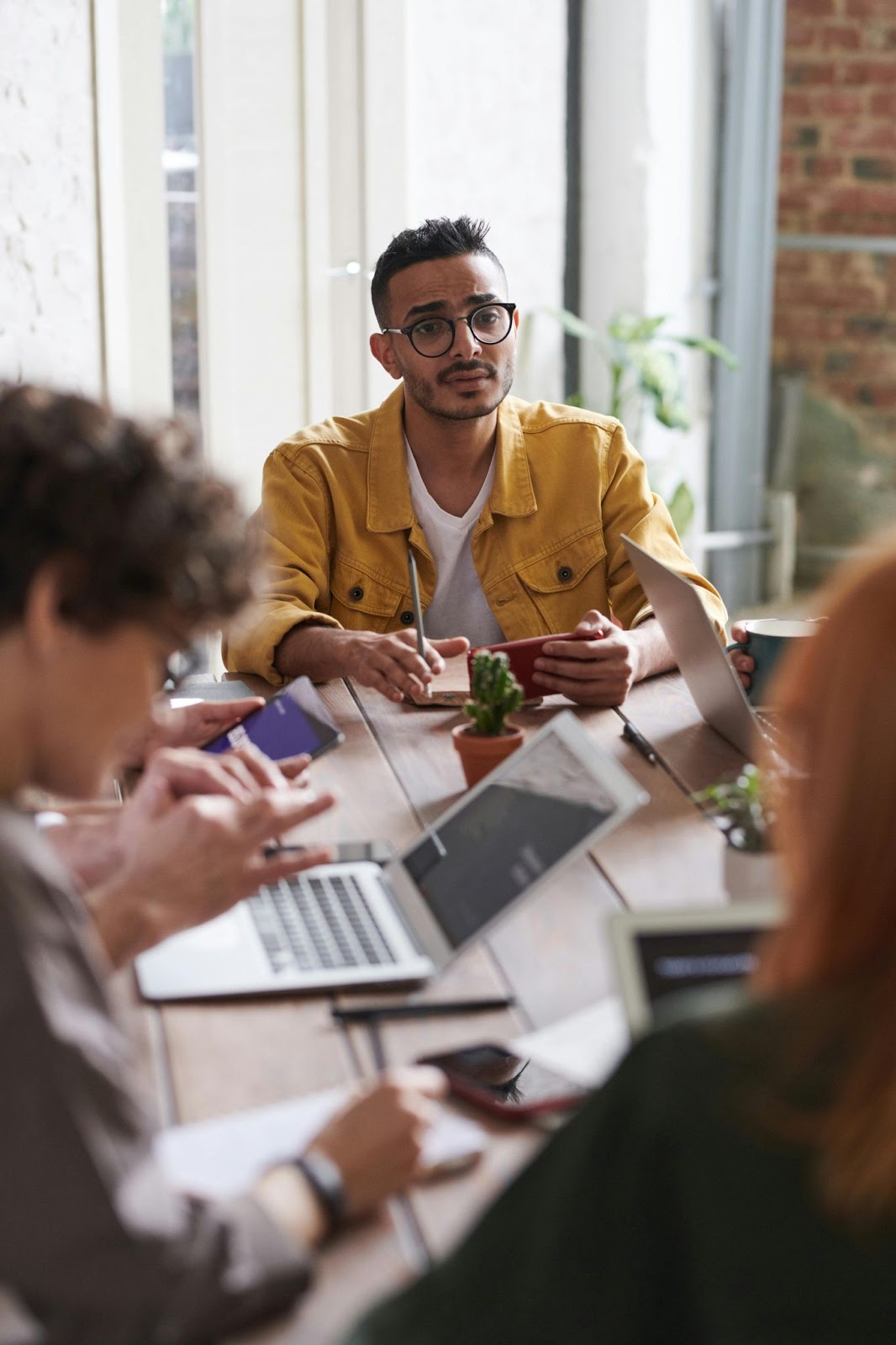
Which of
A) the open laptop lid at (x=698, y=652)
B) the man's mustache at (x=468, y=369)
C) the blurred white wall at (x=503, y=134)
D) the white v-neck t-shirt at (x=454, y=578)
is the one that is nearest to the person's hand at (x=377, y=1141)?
the open laptop lid at (x=698, y=652)

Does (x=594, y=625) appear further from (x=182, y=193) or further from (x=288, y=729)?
(x=182, y=193)

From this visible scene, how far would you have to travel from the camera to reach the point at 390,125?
4.12 meters

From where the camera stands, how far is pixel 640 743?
2035mm

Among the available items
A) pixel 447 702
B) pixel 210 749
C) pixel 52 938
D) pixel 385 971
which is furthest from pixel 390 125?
pixel 52 938

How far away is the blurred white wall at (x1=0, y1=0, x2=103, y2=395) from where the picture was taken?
3.19 meters

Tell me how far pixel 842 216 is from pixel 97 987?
15.9 ft

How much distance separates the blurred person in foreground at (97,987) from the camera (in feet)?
2.68

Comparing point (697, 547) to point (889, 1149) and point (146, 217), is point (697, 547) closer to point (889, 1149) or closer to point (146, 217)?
point (146, 217)

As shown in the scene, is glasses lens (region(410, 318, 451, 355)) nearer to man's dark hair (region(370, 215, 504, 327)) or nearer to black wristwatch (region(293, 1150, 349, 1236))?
man's dark hair (region(370, 215, 504, 327))

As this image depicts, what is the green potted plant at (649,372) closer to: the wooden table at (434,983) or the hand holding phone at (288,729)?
the wooden table at (434,983)

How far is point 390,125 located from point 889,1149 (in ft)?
12.7

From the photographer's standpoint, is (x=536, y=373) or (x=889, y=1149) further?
(x=536, y=373)

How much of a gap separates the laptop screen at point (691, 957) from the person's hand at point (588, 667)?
1.16m

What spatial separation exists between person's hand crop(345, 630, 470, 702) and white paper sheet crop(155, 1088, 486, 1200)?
44.1 inches
